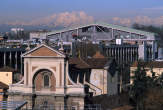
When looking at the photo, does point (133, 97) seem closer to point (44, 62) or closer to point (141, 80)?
point (141, 80)

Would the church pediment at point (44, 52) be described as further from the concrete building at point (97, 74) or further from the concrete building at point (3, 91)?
the concrete building at point (97, 74)

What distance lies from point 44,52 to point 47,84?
2502 mm

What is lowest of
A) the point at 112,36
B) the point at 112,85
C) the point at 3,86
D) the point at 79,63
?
the point at 112,85

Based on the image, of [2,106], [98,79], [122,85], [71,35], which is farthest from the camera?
[71,35]

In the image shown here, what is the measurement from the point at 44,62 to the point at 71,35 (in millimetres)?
62651

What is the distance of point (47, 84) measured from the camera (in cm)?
3597

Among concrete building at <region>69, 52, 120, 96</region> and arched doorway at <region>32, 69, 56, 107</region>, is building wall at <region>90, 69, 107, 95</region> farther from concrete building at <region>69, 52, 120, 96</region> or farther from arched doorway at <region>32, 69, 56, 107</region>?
arched doorway at <region>32, 69, 56, 107</region>

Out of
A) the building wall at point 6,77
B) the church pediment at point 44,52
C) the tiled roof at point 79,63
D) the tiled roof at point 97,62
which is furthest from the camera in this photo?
the tiled roof at point 97,62

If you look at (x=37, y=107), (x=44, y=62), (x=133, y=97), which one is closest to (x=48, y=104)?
(x=37, y=107)

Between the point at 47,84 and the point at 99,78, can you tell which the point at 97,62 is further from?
the point at 47,84

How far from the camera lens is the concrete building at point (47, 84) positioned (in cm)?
3494

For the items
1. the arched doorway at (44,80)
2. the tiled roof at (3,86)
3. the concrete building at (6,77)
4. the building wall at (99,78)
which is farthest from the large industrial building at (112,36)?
the arched doorway at (44,80)

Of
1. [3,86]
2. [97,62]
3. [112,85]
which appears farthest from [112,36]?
[3,86]

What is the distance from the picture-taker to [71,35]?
98250mm
